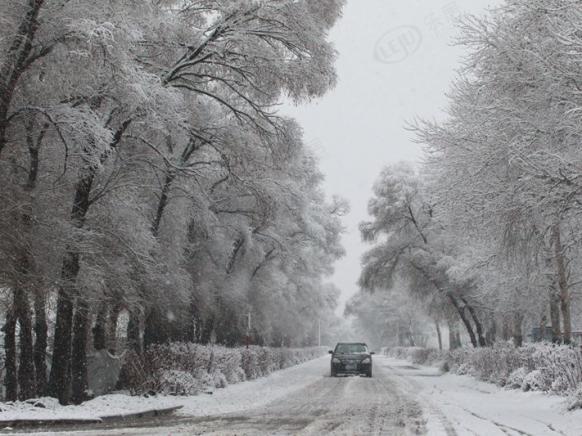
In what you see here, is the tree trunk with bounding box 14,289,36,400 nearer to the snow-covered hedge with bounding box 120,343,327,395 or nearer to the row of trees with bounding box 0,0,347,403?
the row of trees with bounding box 0,0,347,403

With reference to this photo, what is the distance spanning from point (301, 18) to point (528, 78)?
466cm

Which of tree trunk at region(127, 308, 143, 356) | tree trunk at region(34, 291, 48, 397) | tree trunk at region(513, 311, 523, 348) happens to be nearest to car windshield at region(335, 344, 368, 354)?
tree trunk at region(513, 311, 523, 348)

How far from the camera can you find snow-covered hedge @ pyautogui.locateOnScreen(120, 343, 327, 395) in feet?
51.3

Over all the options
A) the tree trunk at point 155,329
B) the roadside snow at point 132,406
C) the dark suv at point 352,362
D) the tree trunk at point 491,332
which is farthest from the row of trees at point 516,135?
the tree trunk at point 491,332

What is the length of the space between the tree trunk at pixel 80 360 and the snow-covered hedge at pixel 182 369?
152cm

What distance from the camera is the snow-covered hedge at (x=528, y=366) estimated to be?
13.6 metres

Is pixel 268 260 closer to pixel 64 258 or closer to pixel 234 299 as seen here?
pixel 234 299

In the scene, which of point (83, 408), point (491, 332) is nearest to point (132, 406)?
point (83, 408)

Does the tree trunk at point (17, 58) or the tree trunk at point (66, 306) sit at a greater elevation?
the tree trunk at point (17, 58)

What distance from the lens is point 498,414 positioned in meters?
12.3

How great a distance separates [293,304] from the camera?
1485 inches

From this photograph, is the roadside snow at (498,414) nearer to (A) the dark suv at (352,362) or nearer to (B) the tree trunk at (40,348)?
(B) the tree trunk at (40,348)

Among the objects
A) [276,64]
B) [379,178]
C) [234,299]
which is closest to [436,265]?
[379,178]

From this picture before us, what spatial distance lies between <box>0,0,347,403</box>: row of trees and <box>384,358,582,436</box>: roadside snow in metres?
6.72
